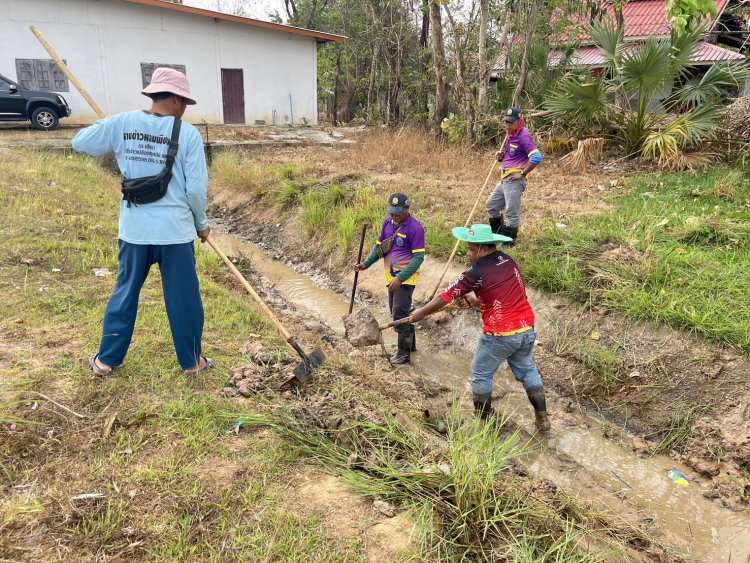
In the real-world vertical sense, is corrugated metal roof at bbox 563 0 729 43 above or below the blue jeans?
above

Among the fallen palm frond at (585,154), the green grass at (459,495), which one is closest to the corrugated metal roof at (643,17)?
the fallen palm frond at (585,154)

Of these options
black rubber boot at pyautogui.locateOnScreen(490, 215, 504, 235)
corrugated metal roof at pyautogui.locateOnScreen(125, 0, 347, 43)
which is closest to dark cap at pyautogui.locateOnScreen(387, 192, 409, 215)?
black rubber boot at pyautogui.locateOnScreen(490, 215, 504, 235)

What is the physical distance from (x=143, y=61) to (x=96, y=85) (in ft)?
6.17

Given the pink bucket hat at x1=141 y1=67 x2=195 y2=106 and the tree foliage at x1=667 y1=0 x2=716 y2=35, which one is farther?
the pink bucket hat at x1=141 y1=67 x2=195 y2=106

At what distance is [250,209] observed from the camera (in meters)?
10.9

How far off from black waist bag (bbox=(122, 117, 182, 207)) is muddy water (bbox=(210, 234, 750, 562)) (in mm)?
2765

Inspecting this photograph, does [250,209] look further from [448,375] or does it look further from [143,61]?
[143,61]

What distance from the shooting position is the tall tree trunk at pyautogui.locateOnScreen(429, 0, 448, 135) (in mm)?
11469

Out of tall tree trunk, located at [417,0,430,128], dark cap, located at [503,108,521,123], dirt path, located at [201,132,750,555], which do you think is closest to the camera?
dirt path, located at [201,132,750,555]

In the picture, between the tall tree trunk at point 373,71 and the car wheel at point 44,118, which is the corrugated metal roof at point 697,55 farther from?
the car wheel at point 44,118

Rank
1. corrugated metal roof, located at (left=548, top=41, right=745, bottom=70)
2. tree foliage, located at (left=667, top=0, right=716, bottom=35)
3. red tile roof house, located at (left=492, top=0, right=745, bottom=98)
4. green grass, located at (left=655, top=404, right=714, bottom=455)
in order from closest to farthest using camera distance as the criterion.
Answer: tree foliage, located at (left=667, top=0, right=716, bottom=35), green grass, located at (left=655, top=404, right=714, bottom=455), corrugated metal roof, located at (left=548, top=41, right=745, bottom=70), red tile roof house, located at (left=492, top=0, right=745, bottom=98)

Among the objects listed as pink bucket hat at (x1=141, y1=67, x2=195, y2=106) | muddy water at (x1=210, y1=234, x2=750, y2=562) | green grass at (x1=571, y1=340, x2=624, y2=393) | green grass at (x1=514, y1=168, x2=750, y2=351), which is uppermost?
pink bucket hat at (x1=141, y1=67, x2=195, y2=106)

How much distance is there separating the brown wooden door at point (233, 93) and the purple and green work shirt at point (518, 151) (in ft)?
54.9

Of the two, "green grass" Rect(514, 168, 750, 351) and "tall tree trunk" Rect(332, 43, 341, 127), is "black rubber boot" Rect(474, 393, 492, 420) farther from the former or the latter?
"tall tree trunk" Rect(332, 43, 341, 127)
